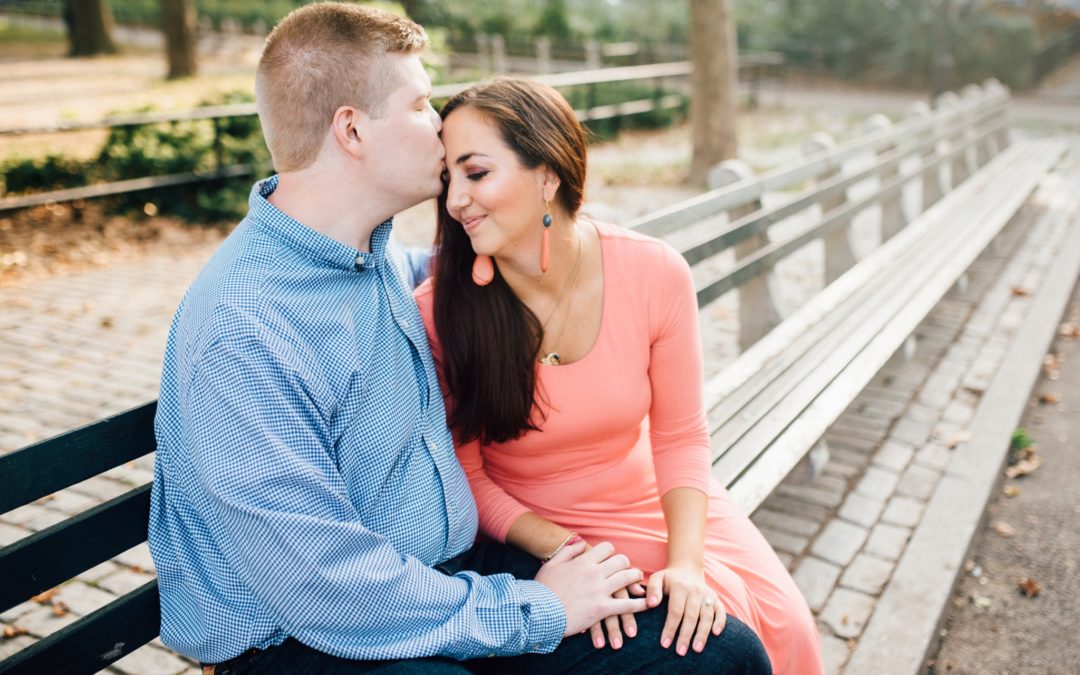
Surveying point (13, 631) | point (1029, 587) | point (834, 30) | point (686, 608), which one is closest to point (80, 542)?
point (686, 608)

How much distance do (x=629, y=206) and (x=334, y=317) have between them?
9244 mm

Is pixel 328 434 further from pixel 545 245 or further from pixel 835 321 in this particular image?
pixel 835 321

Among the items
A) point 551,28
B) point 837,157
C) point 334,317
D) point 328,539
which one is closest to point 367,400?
point 334,317

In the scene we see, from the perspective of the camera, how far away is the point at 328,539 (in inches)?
72.3

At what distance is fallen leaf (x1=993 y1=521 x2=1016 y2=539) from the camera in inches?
161

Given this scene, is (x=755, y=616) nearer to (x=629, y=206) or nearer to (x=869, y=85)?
(x=629, y=206)

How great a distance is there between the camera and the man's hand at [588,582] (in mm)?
2102

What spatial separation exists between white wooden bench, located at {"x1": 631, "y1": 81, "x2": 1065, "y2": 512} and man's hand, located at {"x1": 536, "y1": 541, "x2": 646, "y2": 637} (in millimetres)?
892

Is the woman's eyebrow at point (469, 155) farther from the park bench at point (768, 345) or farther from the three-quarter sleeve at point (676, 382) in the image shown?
the park bench at point (768, 345)

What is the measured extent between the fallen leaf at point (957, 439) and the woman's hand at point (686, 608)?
9.76 feet

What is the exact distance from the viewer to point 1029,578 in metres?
3.78

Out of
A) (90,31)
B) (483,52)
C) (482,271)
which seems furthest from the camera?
(90,31)

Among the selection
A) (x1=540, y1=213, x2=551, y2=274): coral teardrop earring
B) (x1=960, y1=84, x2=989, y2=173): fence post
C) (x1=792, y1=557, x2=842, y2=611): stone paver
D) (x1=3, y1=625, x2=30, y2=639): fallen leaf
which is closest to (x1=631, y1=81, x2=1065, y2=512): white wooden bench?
(x1=792, y1=557, x2=842, y2=611): stone paver

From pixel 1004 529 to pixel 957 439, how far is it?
2.26 feet
